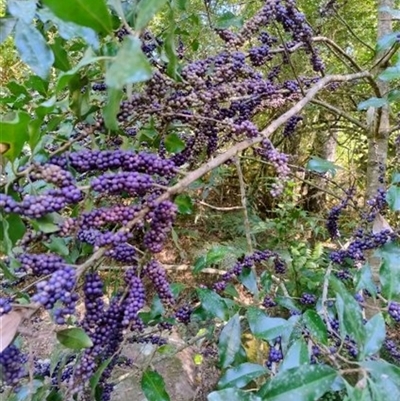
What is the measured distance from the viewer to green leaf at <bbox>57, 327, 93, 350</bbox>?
17.2 inches

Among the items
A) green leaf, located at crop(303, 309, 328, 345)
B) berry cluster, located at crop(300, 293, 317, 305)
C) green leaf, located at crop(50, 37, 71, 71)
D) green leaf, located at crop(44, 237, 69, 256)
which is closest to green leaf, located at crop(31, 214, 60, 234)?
green leaf, located at crop(44, 237, 69, 256)

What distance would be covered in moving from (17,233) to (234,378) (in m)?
0.34

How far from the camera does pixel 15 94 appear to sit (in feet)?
2.41

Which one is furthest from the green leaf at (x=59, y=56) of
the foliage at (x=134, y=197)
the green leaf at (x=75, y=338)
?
the green leaf at (x=75, y=338)

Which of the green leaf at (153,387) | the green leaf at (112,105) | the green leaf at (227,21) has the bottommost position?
the green leaf at (153,387)

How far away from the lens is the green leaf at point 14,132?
15.5 inches

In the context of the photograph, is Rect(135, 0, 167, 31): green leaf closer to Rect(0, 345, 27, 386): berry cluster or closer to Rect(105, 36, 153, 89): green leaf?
Rect(105, 36, 153, 89): green leaf

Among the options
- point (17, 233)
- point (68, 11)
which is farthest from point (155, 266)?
point (68, 11)

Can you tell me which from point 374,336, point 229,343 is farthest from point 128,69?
point 229,343

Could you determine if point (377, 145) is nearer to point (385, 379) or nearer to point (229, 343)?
point (229, 343)

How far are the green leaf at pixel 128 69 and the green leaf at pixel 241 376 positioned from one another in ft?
1.44

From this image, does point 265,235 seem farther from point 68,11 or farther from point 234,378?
point 68,11

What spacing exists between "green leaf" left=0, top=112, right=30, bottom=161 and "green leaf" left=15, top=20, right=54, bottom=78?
7 cm

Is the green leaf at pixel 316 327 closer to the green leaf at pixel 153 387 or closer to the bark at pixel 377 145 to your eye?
the green leaf at pixel 153 387
